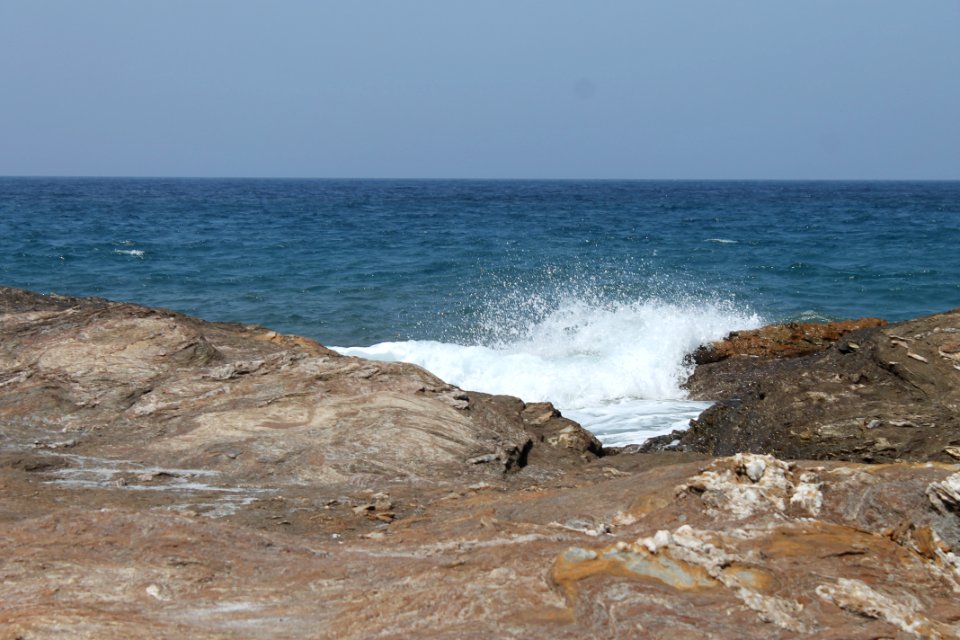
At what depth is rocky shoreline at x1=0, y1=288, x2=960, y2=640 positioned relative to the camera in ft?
10.3

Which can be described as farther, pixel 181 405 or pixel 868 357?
pixel 868 357

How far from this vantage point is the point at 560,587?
3.21 meters

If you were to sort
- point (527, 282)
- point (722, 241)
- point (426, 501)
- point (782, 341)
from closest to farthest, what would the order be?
point (426, 501), point (782, 341), point (527, 282), point (722, 241)

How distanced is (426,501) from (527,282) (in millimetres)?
16612

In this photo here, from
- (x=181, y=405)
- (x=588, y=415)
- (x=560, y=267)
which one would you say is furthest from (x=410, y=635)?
(x=560, y=267)

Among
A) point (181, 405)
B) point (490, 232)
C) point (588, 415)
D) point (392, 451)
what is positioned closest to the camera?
point (392, 451)

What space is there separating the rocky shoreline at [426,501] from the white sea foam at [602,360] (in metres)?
2.36

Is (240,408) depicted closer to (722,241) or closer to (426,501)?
(426,501)

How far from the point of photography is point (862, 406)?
7188mm

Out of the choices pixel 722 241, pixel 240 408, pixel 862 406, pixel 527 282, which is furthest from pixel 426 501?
pixel 722 241

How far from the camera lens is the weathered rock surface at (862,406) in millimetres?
6719

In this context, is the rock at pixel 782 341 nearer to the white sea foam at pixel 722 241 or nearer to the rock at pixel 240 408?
the rock at pixel 240 408

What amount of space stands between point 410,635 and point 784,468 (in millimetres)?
2054

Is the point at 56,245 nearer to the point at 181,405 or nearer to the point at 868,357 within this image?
the point at 181,405
